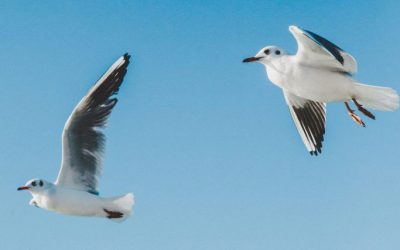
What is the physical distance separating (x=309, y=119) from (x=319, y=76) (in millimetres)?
1593

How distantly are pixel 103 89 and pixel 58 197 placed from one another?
1.29m

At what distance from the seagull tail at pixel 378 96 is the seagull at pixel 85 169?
264 centimetres

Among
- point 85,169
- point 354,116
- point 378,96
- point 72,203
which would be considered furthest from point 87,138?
point 378,96

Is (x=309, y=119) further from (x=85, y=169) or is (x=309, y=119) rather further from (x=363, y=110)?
(x=85, y=169)

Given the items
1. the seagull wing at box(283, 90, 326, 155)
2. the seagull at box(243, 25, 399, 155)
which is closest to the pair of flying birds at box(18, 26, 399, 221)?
the seagull at box(243, 25, 399, 155)

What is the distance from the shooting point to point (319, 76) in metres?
8.73

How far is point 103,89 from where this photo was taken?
9.45m

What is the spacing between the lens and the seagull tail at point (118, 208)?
9203 mm

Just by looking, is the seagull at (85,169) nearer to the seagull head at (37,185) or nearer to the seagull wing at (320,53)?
the seagull head at (37,185)

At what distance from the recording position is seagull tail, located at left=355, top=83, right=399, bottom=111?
29.0 ft

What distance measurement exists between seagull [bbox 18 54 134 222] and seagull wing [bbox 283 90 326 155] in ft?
7.18

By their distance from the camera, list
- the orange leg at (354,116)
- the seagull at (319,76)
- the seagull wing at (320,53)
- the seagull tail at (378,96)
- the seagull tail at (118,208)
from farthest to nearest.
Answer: the seagull tail at (118,208)
the orange leg at (354,116)
the seagull tail at (378,96)
the seagull at (319,76)
the seagull wing at (320,53)

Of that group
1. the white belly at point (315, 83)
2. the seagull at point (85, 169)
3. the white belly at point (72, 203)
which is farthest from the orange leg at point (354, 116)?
the white belly at point (72, 203)

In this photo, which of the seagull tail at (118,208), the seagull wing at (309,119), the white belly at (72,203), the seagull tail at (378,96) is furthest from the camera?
the seagull wing at (309,119)
